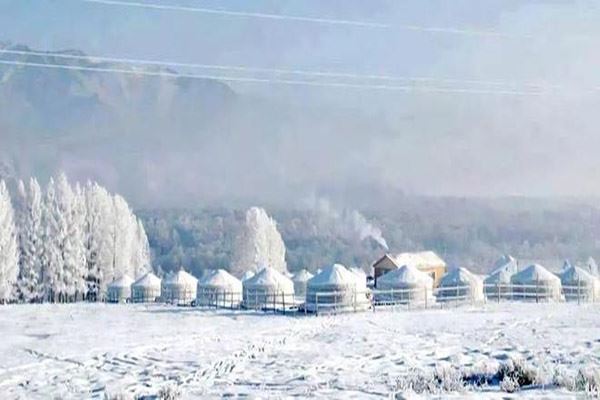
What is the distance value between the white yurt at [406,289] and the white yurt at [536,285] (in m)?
6.66

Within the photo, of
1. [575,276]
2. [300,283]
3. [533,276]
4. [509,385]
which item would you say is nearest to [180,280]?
[300,283]

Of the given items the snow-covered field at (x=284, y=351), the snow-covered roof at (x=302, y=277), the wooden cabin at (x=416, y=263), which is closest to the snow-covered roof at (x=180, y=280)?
the snow-covered roof at (x=302, y=277)

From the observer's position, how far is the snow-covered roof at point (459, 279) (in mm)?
49062

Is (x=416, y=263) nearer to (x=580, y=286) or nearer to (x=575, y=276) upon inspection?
(x=575, y=276)

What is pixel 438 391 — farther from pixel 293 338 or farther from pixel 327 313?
pixel 327 313

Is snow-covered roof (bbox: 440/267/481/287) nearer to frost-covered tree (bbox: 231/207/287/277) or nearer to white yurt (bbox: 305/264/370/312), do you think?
white yurt (bbox: 305/264/370/312)

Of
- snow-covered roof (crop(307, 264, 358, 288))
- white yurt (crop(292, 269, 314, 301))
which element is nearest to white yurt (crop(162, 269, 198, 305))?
white yurt (crop(292, 269, 314, 301))

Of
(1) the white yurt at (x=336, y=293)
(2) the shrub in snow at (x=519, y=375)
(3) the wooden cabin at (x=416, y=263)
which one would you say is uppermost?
(3) the wooden cabin at (x=416, y=263)

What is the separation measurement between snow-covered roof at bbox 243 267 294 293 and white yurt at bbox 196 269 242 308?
8.37 feet

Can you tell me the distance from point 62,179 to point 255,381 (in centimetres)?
5405

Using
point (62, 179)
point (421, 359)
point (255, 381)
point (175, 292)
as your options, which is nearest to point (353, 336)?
point (421, 359)

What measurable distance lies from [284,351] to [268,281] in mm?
25333

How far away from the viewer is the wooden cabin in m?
60.6

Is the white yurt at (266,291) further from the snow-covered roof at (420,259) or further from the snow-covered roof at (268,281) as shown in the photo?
the snow-covered roof at (420,259)
